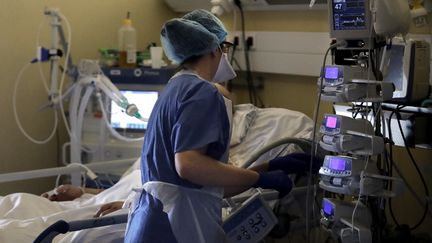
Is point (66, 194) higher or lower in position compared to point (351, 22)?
lower

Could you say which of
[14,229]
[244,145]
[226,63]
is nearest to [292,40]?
[244,145]

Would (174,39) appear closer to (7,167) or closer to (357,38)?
(357,38)

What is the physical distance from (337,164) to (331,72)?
0.31 meters

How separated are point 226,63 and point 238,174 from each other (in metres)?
0.40

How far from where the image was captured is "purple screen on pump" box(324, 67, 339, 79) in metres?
1.91

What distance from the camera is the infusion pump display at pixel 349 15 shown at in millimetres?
1881

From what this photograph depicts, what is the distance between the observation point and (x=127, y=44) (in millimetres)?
3539

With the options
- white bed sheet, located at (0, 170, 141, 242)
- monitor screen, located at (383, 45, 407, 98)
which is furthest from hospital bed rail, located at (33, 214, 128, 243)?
monitor screen, located at (383, 45, 407, 98)

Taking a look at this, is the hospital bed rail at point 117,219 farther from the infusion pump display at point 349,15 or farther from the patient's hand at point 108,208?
the infusion pump display at point 349,15

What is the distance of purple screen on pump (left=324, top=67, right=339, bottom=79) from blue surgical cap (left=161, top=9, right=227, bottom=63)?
1.22 feet

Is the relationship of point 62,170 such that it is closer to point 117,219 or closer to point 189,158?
point 117,219

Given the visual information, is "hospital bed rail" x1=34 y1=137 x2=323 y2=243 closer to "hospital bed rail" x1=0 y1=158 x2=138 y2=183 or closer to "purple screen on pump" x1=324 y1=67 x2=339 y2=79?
"purple screen on pump" x1=324 y1=67 x2=339 y2=79

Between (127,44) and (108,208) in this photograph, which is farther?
(127,44)

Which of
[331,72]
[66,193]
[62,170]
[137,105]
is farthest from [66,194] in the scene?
[331,72]
